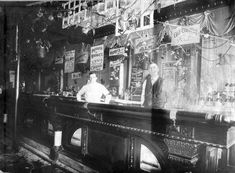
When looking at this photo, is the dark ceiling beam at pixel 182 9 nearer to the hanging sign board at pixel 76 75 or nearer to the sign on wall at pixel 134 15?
the sign on wall at pixel 134 15

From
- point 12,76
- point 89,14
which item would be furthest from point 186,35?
point 12,76

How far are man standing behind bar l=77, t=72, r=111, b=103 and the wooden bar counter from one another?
25cm

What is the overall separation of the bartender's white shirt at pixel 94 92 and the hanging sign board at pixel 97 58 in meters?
0.25

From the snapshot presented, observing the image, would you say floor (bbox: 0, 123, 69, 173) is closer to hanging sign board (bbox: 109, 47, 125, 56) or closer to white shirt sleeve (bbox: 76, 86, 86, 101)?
white shirt sleeve (bbox: 76, 86, 86, 101)

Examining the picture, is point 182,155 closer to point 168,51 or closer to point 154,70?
point 154,70

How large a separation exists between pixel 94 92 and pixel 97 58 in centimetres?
52

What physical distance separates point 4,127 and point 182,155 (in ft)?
12.8

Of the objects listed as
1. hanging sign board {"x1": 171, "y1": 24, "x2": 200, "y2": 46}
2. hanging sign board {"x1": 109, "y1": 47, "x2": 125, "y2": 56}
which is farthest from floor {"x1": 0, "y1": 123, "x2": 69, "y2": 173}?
hanging sign board {"x1": 171, "y1": 24, "x2": 200, "y2": 46}

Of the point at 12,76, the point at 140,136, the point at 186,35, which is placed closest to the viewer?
the point at 140,136

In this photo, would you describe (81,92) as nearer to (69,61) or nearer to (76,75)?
(76,75)

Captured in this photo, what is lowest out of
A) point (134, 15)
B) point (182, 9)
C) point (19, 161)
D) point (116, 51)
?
point (19, 161)

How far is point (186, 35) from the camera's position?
3463 millimetres

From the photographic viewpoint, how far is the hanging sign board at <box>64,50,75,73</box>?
388 centimetres

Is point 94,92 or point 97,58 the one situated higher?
point 97,58
